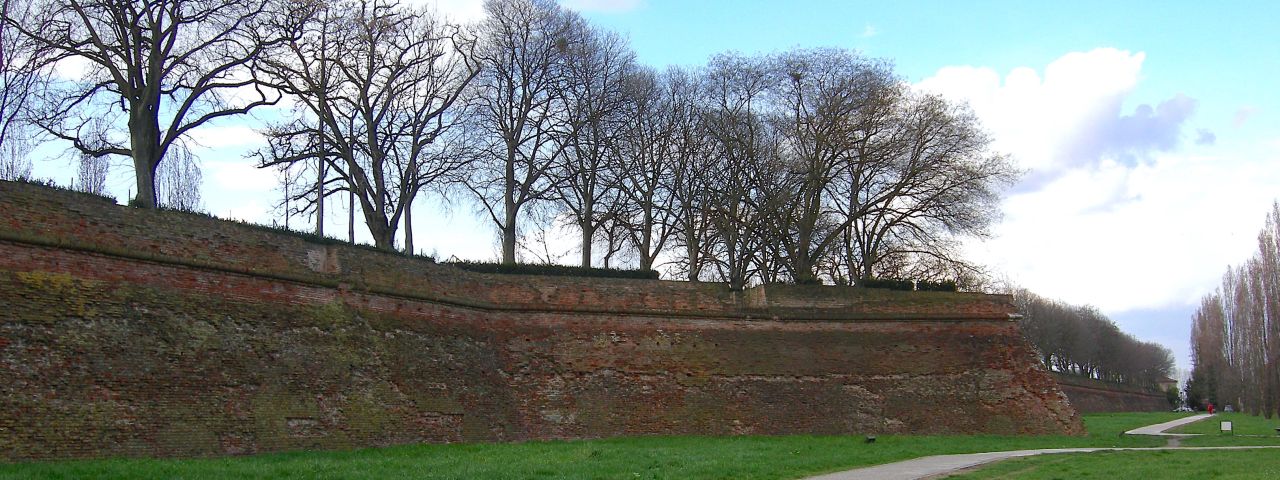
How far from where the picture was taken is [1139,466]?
1708 centimetres

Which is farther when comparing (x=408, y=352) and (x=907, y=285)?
(x=907, y=285)

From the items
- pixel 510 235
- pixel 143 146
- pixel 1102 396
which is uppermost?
pixel 143 146

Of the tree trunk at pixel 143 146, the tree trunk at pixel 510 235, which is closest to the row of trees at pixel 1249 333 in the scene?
the tree trunk at pixel 510 235

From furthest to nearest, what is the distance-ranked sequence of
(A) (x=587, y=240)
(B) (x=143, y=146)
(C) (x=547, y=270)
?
(A) (x=587, y=240)
(C) (x=547, y=270)
(B) (x=143, y=146)

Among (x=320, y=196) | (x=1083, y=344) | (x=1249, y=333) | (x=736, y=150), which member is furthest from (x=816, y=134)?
(x=1083, y=344)

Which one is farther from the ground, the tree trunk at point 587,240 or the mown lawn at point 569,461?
the tree trunk at point 587,240

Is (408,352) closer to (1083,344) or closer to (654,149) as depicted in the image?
(654,149)

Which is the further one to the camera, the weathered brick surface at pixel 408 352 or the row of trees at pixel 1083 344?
the row of trees at pixel 1083 344

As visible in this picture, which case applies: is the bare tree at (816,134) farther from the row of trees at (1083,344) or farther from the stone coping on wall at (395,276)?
the row of trees at (1083,344)

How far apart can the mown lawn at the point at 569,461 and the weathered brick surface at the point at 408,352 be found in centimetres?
95

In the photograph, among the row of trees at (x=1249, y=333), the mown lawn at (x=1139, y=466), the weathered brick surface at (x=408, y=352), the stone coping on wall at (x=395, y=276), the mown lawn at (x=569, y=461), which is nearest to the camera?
the mown lawn at (x=569, y=461)

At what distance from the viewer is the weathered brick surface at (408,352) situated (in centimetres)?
1472

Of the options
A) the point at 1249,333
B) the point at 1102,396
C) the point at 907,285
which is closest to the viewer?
the point at 907,285

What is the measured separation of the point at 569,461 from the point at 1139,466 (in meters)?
9.82
